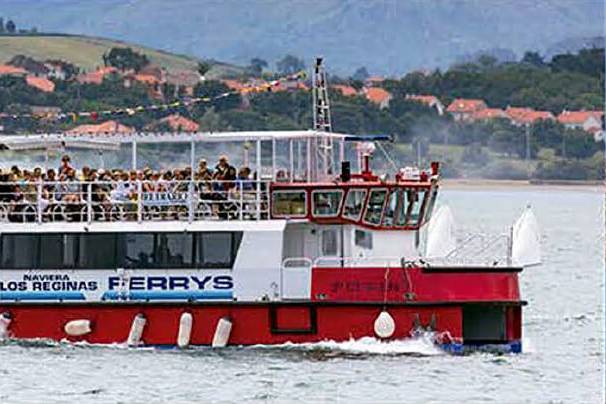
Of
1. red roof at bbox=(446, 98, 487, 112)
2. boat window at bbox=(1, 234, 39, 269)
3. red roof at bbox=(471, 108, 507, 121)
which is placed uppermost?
red roof at bbox=(446, 98, 487, 112)

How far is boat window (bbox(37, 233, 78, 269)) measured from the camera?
3788cm

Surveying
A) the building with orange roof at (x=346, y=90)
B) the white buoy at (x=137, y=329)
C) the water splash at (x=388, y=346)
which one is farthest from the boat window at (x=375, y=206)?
the building with orange roof at (x=346, y=90)

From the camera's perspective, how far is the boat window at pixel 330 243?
3772cm

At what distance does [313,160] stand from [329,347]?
3.53 meters

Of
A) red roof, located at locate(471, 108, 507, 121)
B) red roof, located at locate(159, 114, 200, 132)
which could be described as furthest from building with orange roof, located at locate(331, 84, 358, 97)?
red roof, located at locate(159, 114, 200, 132)

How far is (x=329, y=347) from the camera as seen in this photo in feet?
121

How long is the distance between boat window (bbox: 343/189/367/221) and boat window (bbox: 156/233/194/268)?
2.77 metres

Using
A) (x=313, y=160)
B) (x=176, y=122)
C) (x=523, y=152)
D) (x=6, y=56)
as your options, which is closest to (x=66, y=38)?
(x=6, y=56)

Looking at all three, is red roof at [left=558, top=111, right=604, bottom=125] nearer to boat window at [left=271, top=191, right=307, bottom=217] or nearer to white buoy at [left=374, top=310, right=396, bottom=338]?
boat window at [left=271, top=191, right=307, bottom=217]

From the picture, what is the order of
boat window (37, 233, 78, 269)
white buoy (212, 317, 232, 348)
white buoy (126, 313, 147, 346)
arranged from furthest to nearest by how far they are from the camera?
boat window (37, 233, 78, 269)
white buoy (126, 313, 147, 346)
white buoy (212, 317, 232, 348)

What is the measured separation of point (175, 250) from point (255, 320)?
1.91 meters

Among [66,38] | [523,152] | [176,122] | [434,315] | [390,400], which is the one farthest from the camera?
[66,38]

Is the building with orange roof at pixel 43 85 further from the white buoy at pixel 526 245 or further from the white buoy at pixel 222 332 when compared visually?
the white buoy at pixel 222 332

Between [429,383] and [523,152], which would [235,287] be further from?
Result: [523,152]
